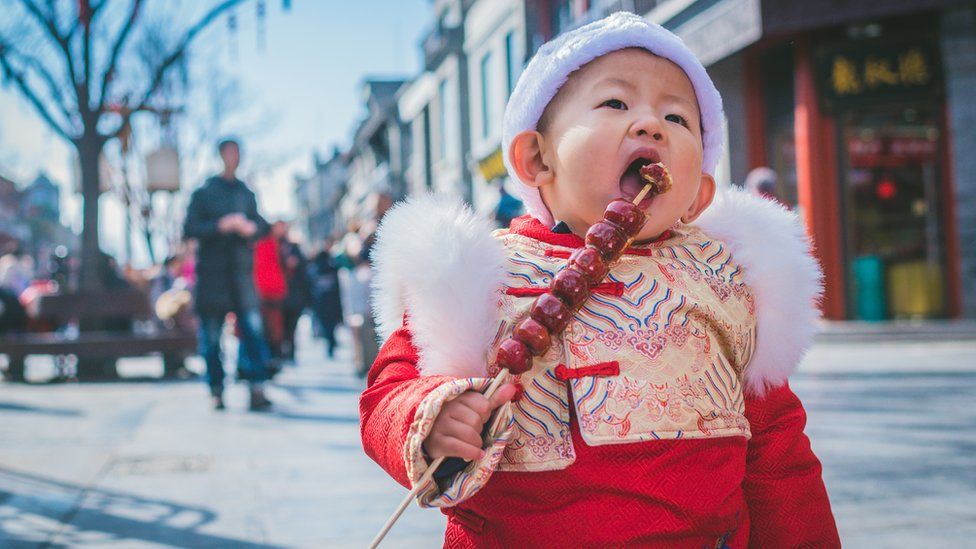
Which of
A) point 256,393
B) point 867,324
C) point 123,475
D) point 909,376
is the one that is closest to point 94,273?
point 256,393

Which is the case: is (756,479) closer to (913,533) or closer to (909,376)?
(913,533)

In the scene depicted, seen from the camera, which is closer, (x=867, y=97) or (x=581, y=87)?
(x=581, y=87)

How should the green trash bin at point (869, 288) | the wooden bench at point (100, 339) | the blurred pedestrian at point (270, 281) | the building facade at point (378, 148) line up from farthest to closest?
the building facade at point (378, 148) < the green trash bin at point (869, 288) < the wooden bench at point (100, 339) < the blurred pedestrian at point (270, 281)

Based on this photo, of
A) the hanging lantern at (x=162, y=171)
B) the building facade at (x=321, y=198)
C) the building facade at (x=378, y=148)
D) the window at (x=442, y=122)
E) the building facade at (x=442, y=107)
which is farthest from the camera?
the building facade at (x=321, y=198)

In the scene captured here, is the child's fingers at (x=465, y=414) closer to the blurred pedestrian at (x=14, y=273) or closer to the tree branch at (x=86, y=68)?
the tree branch at (x=86, y=68)

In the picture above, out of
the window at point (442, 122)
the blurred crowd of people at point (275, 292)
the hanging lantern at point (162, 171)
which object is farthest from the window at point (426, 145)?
the hanging lantern at point (162, 171)

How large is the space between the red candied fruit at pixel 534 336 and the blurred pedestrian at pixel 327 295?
11.0 meters

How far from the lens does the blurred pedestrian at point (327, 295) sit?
42.0 feet

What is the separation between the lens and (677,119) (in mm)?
1601

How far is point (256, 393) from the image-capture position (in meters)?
6.74

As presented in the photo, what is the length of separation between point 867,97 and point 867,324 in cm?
314

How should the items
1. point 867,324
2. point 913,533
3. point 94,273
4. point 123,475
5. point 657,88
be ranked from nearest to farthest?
point 657,88, point 913,533, point 123,475, point 94,273, point 867,324

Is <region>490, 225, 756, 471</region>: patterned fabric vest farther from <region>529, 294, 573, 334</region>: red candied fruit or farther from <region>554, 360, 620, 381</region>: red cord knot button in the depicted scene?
<region>529, 294, 573, 334</region>: red candied fruit

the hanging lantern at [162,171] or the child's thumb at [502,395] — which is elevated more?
the hanging lantern at [162,171]
